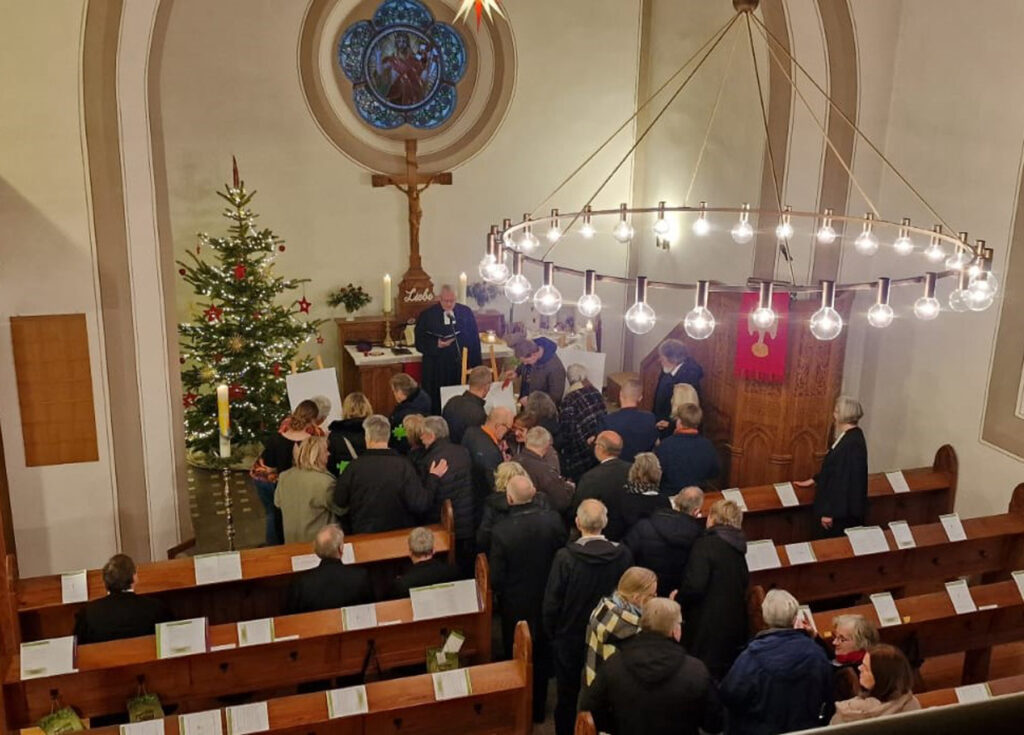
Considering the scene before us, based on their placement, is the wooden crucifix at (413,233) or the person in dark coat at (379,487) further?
the wooden crucifix at (413,233)

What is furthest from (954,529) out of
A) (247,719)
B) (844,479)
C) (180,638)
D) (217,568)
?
(180,638)

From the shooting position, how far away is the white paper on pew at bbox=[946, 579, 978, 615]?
548 centimetres

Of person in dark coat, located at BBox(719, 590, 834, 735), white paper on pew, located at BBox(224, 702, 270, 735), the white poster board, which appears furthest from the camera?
the white poster board

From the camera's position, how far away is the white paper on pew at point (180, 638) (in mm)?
4738

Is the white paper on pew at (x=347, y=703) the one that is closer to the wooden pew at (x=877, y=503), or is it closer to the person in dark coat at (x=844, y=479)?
the wooden pew at (x=877, y=503)

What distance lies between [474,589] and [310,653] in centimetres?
98

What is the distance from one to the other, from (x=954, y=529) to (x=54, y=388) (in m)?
6.20

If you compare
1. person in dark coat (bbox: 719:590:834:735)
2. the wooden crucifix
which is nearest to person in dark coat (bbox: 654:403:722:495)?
person in dark coat (bbox: 719:590:834:735)

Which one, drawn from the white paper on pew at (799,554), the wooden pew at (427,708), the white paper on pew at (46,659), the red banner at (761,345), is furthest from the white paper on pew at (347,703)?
the red banner at (761,345)

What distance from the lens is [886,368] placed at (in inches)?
325

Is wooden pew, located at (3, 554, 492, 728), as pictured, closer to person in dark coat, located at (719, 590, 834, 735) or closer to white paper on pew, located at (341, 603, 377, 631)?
white paper on pew, located at (341, 603, 377, 631)

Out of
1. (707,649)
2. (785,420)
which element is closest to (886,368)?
(785,420)

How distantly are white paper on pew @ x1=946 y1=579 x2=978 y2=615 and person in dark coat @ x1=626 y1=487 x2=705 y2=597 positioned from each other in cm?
157

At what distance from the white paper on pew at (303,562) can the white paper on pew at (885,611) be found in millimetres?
3304
